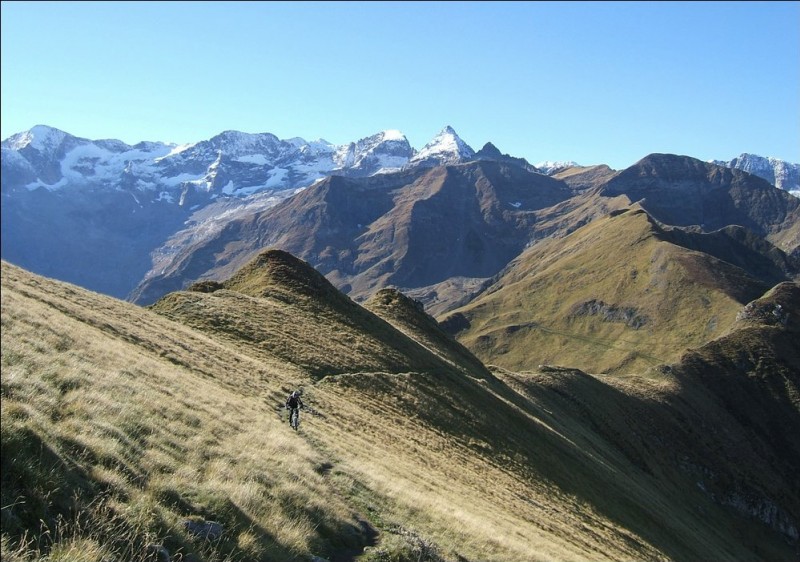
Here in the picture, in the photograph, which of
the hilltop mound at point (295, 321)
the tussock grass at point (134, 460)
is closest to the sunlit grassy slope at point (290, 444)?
the tussock grass at point (134, 460)

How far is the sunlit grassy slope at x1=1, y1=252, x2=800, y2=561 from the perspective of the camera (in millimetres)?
12227

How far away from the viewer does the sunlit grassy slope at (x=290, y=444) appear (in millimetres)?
12227

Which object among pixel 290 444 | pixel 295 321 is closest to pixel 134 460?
pixel 290 444

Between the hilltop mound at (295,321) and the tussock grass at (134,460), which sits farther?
the hilltop mound at (295,321)

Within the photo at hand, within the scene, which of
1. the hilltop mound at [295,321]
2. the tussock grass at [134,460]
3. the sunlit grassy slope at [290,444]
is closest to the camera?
the tussock grass at [134,460]

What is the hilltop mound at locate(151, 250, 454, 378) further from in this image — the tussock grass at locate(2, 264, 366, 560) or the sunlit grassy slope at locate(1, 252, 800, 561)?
the tussock grass at locate(2, 264, 366, 560)

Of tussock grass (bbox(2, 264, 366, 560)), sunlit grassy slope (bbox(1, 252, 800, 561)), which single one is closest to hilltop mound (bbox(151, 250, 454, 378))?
sunlit grassy slope (bbox(1, 252, 800, 561))

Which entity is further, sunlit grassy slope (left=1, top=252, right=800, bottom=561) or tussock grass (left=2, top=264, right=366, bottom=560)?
sunlit grassy slope (left=1, top=252, right=800, bottom=561)

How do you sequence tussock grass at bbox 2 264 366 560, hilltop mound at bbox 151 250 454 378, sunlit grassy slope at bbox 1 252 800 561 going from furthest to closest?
hilltop mound at bbox 151 250 454 378 < sunlit grassy slope at bbox 1 252 800 561 < tussock grass at bbox 2 264 366 560

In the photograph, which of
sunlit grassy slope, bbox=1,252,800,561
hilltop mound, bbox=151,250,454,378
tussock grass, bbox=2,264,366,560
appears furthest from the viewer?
hilltop mound, bbox=151,250,454,378

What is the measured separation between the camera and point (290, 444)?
23.8 m

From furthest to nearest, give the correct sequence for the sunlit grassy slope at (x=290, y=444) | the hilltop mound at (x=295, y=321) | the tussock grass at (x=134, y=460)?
the hilltop mound at (x=295, y=321), the sunlit grassy slope at (x=290, y=444), the tussock grass at (x=134, y=460)

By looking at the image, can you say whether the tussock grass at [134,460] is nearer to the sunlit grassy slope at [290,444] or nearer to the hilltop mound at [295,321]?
the sunlit grassy slope at [290,444]

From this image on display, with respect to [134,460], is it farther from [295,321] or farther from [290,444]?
[295,321]
